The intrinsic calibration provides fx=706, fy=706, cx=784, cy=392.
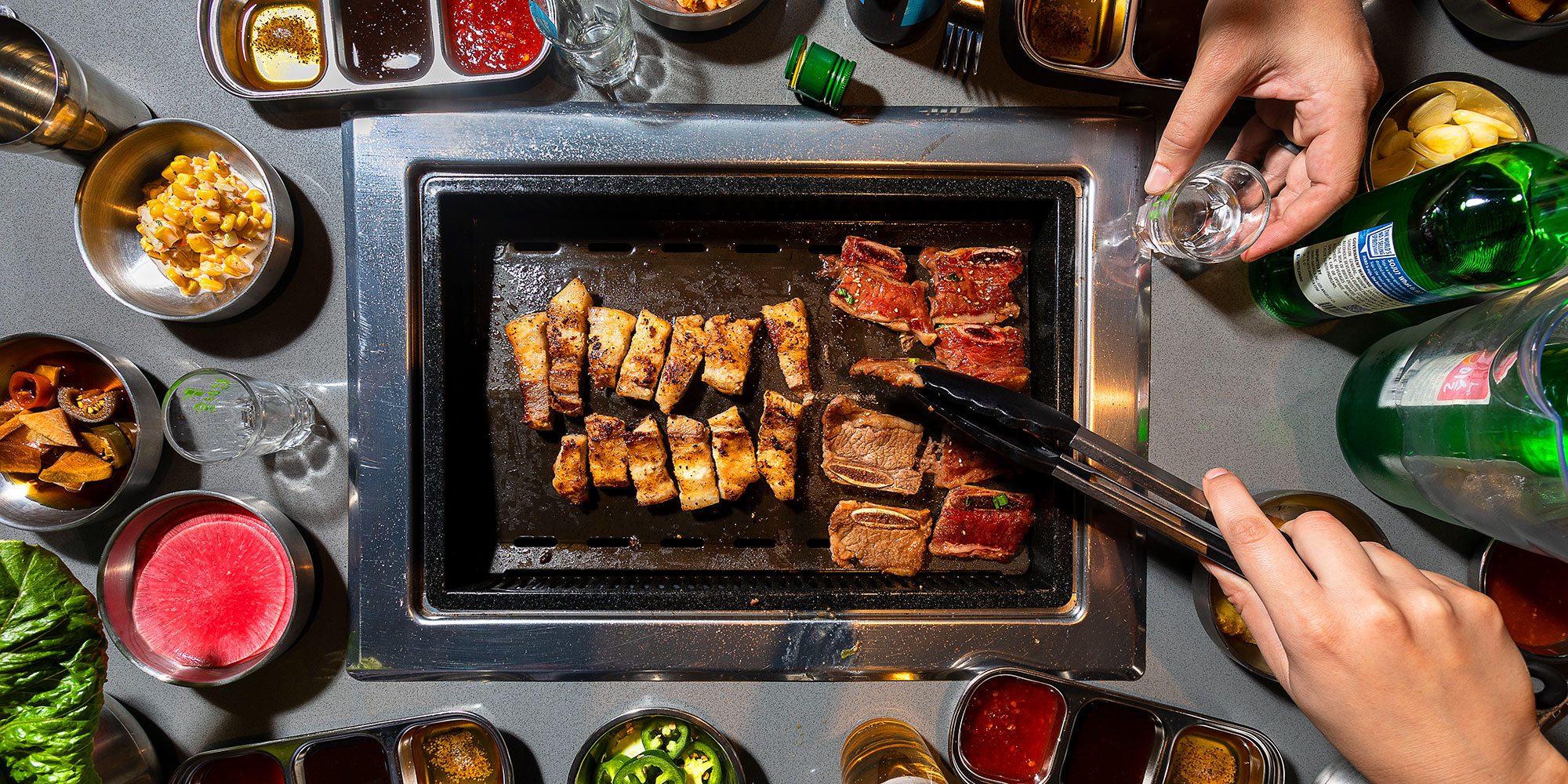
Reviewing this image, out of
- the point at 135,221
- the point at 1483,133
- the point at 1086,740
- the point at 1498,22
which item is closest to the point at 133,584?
the point at 135,221

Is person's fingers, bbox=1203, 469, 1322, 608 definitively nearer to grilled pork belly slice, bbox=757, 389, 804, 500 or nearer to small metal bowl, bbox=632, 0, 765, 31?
grilled pork belly slice, bbox=757, 389, 804, 500

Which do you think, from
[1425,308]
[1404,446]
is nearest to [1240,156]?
[1425,308]

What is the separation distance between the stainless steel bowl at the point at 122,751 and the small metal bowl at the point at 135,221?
132cm

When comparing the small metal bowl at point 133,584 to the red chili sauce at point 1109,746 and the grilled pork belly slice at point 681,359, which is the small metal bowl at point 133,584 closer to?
the grilled pork belly slice at point 681,359

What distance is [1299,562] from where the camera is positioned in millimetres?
1573

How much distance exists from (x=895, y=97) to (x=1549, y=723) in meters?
2.67

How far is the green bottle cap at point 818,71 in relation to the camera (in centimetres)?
222

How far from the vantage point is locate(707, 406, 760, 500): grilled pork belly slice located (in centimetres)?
247

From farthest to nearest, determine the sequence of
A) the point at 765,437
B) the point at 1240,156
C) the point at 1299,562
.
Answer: the point at 765,437
the point at 1240,156
the point at 1299,562

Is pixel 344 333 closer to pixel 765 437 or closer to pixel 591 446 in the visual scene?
pixel 591 446

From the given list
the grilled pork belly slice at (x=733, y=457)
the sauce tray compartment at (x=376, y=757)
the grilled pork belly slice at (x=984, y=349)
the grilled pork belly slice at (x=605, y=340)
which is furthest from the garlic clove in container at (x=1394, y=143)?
the sauce tray compartment at (x=376, y=757)

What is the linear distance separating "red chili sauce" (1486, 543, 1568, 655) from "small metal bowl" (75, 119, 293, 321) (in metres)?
4.06

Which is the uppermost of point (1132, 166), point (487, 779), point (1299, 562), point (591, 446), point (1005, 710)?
point (1132, 166)

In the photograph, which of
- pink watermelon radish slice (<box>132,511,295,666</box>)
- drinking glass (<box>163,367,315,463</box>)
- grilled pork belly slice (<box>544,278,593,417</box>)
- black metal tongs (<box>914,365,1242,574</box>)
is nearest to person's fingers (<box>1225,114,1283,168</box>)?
black metal tongs (<box>914,365,1242,574</box>)
